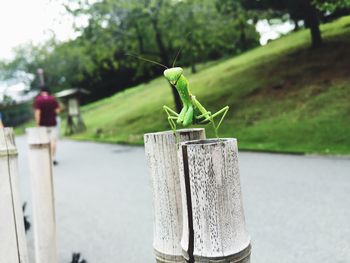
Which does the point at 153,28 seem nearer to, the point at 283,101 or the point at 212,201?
the point at 283,101

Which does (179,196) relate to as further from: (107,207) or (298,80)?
(298,80)

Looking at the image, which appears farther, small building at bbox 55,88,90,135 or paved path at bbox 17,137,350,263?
small building at bbox 55,88,90,135

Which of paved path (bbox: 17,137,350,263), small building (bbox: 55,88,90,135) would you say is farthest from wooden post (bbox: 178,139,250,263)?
small building (bbox: 55,88,90,135)

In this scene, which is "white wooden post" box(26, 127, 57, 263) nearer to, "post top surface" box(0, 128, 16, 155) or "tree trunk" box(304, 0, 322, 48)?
"post top surface" box(0, 128, 16, 155)

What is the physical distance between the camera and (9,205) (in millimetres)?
1976

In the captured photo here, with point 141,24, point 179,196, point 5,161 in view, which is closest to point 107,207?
point 5,161

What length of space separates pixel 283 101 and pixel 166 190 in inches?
478

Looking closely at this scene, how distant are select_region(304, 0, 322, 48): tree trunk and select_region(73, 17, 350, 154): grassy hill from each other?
0.48 meters

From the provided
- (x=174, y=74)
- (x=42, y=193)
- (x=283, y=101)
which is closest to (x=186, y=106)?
(x=174, y=74)

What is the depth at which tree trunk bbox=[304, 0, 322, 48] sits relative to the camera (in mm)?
15636

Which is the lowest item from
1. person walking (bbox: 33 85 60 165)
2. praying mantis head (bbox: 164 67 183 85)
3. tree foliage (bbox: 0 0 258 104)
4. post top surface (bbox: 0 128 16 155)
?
post top surface (bbox: 0 128 16 155)

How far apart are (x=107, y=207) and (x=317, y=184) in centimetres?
338

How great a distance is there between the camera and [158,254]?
1711 mm

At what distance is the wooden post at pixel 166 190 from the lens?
162 centimetres
